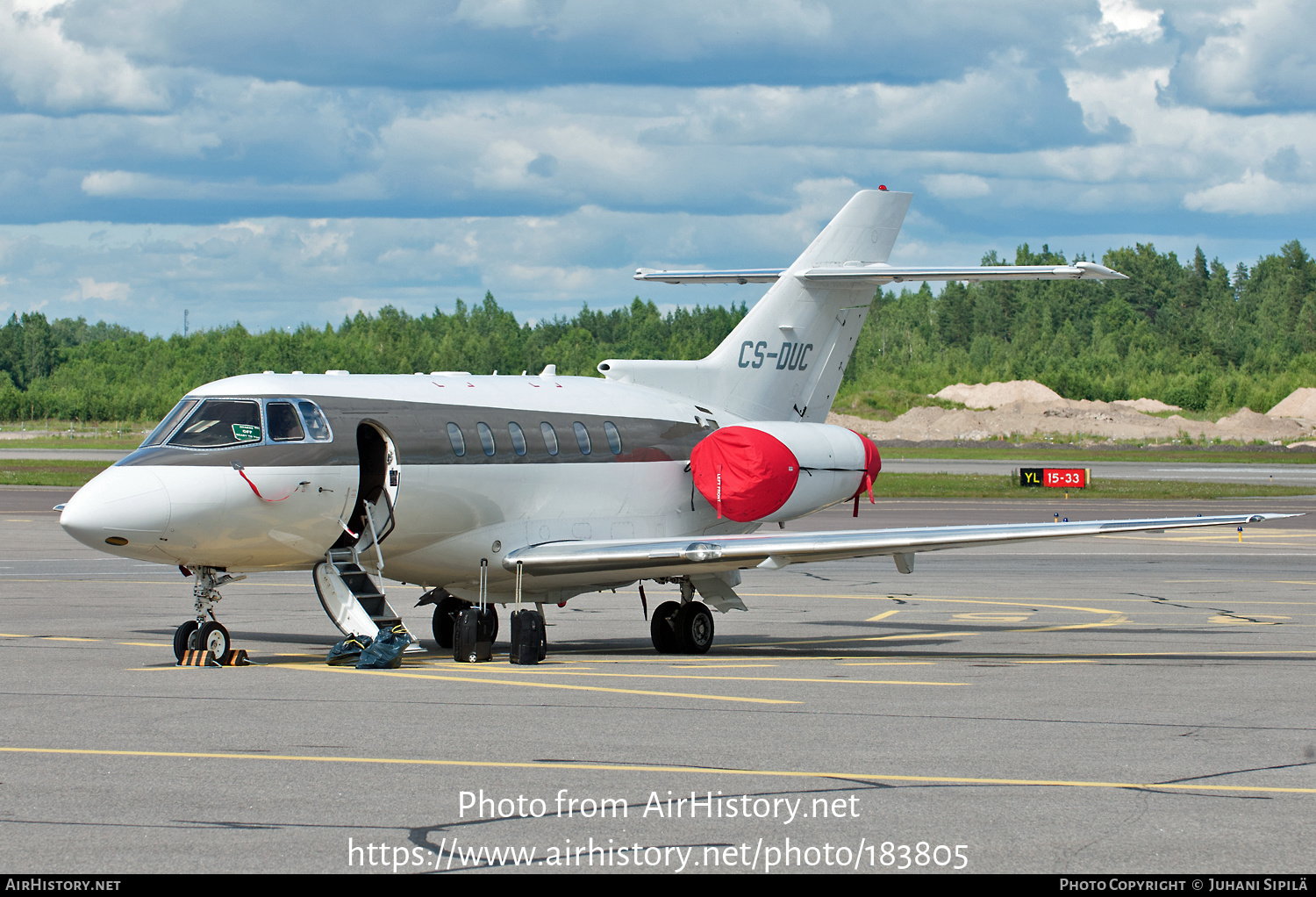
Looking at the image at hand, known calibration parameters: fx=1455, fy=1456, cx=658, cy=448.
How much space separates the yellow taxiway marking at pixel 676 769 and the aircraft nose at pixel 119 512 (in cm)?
502

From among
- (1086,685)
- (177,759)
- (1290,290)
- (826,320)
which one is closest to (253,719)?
(177,759)

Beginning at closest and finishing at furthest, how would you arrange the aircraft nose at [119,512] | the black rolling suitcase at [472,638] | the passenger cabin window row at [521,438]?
the aircraft nose at [119,512], the black rolling suitcase at [472,638], the passenger cabin window row at [521,438]

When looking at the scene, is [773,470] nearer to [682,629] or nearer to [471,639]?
[682,629]

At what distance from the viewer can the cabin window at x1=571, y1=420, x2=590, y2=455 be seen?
853 inches

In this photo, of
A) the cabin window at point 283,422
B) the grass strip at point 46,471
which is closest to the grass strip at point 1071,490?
the grass strip at point 46,471

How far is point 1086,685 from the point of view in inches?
646

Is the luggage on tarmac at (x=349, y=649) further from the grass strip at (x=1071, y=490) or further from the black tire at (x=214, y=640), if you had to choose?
the grass strip at (x=1071, y=490)

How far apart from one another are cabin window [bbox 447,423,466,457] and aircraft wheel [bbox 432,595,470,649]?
325 cm

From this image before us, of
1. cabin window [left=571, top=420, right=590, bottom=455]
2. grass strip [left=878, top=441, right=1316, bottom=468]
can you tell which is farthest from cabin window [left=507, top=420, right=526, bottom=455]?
grass strip [left=878, top=441, right=1316, bottom=468]

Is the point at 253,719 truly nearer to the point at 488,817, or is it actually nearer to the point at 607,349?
the point at 488,817

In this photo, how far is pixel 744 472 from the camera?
2211 centimetres

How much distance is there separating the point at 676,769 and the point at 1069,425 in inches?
4808

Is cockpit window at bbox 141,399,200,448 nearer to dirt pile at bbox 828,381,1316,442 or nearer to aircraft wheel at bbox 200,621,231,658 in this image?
aircraft wheel at bbox 200,621,231,658

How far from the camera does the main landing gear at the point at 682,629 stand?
832 inches
